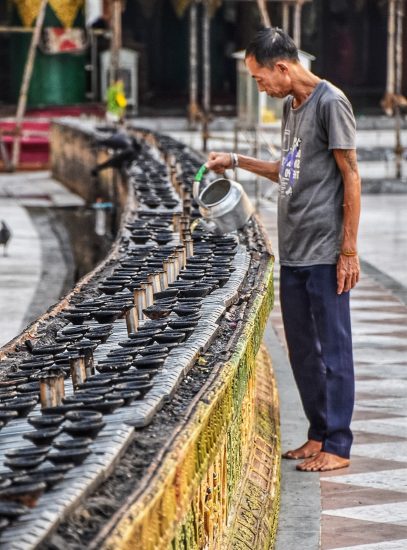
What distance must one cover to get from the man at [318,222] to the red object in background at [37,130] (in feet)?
67.9

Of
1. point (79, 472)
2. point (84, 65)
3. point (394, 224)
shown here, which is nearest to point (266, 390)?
point (79, 472)

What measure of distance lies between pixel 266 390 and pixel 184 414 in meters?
3.06

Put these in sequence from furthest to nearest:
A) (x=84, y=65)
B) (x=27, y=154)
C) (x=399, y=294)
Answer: (x=84, y=65)
(x=27, y=154)
(x=399, y=294)

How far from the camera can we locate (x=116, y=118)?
2350 centimetres

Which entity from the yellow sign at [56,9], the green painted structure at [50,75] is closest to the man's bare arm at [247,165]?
the yellow sign at [56,9]

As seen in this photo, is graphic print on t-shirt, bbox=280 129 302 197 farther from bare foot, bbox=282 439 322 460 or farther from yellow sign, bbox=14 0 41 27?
yellow sign, bbox=14 0 41 27

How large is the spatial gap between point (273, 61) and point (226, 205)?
110 centimetres

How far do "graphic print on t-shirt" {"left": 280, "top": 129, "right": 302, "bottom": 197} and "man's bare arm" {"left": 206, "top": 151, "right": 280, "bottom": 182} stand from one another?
30 centimetres

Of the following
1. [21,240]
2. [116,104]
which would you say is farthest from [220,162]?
[116,104]

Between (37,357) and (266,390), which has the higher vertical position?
(37,357)

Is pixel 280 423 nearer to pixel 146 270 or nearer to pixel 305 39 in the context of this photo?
pixel 146 270

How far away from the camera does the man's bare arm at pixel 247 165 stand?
21.4ft

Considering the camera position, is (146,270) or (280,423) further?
(280,423)

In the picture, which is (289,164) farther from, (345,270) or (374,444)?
(374,444)
